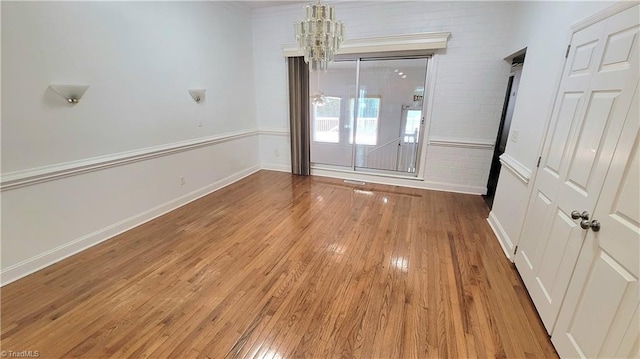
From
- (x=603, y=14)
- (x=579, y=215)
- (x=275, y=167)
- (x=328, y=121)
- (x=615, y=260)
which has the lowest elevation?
(x=275, y=167)

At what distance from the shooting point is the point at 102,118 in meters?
2.57

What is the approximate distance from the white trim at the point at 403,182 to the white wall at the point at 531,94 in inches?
43.5

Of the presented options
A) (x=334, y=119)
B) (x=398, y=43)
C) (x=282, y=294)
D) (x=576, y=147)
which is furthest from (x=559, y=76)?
(x=334, y=119)

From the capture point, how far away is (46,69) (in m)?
2.13

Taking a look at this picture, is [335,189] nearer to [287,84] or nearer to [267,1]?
[287,84]

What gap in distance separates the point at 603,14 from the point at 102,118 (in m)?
4.07

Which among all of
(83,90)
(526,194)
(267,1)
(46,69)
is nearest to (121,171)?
(83,90)

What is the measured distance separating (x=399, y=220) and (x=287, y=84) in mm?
3226

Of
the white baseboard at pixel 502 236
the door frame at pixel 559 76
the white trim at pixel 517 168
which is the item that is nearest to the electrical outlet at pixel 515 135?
the white trim at pixel 517 168

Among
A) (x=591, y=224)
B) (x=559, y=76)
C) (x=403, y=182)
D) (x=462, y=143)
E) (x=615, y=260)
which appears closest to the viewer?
(x=615, y=260)

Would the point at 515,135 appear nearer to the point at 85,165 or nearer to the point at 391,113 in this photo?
the point at 391,113

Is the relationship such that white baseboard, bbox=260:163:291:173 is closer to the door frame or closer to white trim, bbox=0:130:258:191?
white trim, bbox=0:130:258:191

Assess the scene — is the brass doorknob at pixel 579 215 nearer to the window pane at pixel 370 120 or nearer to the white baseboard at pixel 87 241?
the white baseboard at pixel 87 241

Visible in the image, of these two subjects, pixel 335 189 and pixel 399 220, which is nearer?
pixel 399 220
